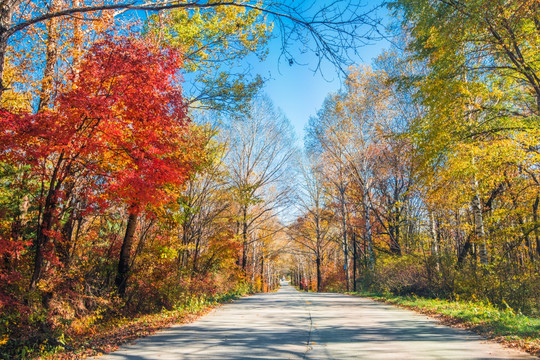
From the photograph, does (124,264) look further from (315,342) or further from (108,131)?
(315,342)

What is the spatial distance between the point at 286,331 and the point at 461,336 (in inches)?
135

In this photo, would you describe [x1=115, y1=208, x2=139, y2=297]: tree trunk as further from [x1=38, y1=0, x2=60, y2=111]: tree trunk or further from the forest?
[x1=38, y1=0, x2=60, y2=111]: tree trunk

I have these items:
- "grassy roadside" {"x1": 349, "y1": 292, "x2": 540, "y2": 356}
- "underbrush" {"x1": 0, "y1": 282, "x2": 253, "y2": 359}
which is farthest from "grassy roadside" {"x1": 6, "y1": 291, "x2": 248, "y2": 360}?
"grassy roadside" {"x1": 349, "y1": 292, "x2": 540, "y2": 356}

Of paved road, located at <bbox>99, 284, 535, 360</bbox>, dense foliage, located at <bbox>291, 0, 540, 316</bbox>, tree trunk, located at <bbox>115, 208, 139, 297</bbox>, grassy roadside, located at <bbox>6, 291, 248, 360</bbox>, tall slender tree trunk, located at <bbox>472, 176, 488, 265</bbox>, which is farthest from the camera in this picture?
tall slender tree trunk, located at <bbox>472, 176, 488, 265</bbox>

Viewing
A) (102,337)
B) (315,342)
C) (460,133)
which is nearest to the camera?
(315,342)

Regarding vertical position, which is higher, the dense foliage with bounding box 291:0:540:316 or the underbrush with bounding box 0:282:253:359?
the dense foliage with bounding box 291:0:540:316

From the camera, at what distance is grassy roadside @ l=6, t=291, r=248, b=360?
590 centimetres

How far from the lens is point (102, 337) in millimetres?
7309

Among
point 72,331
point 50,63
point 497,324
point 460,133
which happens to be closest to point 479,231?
point 460,133

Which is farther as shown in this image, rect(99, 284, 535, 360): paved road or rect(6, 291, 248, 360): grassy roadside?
rect(6, 291, 248, 360): grassy roadside

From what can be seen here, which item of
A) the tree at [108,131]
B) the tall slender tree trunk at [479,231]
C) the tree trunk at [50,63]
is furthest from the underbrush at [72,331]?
the tall slender tree trunk at [479,231]

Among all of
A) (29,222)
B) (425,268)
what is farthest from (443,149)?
(29,222)

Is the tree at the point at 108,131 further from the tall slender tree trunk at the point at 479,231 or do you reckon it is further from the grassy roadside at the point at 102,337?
the tall slender tree trunk at the point at 479,231

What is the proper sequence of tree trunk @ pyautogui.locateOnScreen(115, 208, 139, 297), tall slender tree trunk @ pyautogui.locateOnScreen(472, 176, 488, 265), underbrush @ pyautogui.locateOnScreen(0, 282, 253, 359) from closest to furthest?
underbrush @ pyautogui.locateOnScreen(0, 282, 253, 359)
tree trunk @ pyautogui.locateOnScreen(115, 208, 139, 297)
tall slender tree trunk @ pyautogui.locateOnScreen(472, 176, 488, 265)
